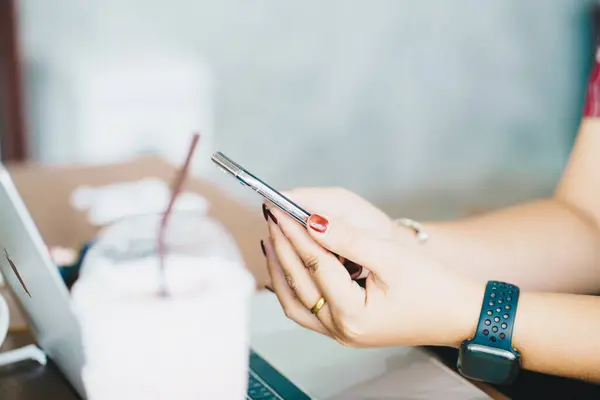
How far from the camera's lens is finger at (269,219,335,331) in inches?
24.2

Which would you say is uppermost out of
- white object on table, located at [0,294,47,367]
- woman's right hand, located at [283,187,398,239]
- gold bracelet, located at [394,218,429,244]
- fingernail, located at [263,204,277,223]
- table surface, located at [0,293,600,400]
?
fingernail, located at [263,204,277,223]

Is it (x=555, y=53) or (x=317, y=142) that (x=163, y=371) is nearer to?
(x=317, y=142)

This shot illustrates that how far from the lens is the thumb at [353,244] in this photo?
0.58m

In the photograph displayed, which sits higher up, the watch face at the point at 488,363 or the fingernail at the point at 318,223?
the fingernail at the point at 318,223

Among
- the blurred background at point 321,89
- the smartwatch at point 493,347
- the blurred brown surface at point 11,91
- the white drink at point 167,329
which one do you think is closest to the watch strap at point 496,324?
the smartwatch at point 493,347

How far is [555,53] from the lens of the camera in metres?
2.83

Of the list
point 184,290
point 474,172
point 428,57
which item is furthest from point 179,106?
point 184,290

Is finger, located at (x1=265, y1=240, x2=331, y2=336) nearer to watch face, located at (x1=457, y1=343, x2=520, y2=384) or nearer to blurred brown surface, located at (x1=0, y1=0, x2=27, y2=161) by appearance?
watch face, located at (x1=457, y1=343, x2=520, y2=384)

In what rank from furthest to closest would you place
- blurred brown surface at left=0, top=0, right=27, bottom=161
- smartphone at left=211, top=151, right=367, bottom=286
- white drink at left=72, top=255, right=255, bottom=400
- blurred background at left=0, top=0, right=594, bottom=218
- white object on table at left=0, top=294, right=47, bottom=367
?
blurred background at left=0, top=0, right=594, bottom=218
blurred brown surface at left=0, top=0, right=27, bottom=161
white object on table at left=0, top=294, right=47, bottom=367
smartphone at left=211, top=151, right=367, bottom=286
white drink at left=72, top=255, right=255, bottom=400

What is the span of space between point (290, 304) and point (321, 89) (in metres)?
1.84

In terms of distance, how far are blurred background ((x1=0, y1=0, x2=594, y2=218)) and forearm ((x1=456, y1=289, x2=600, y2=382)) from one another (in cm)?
140

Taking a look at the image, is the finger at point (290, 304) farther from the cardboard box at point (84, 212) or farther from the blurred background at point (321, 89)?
the blurred background at point (321, 89)

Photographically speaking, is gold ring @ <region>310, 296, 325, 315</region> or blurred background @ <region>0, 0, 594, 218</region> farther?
blurred background @ <region>0, 0, 594, 218</region>

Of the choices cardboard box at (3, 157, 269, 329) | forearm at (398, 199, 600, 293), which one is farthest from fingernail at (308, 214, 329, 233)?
cardboard box at (3, 157, 269, 329)
